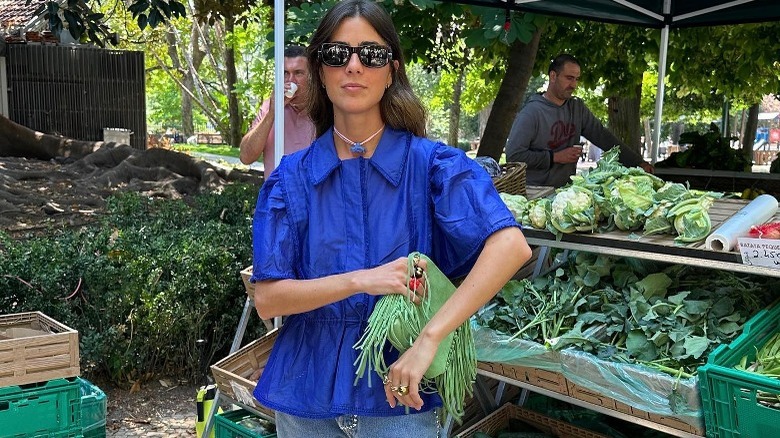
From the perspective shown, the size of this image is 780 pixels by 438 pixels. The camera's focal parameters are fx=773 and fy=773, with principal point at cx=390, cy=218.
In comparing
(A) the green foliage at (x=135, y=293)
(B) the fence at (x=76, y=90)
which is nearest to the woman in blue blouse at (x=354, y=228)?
(A) the green foliage at (x=135, y=293)

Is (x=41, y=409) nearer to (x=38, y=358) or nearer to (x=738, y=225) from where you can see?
(x=38, y=358)

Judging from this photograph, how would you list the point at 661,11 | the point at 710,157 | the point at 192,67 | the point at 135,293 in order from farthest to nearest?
the point at 192,67 < the point at 710,157 < the point at 661,11 < the point at 135,293

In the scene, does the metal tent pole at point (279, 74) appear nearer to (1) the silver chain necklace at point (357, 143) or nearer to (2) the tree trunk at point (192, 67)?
(1) the silver chain necklace at point (357, 143)

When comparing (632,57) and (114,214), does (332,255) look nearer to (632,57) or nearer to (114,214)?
(114,214)

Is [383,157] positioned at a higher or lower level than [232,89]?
lower

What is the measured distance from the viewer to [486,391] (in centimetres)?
400

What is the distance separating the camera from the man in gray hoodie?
5594 mm

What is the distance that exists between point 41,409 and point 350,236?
2.40 metres

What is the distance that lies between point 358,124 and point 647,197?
5.88ft

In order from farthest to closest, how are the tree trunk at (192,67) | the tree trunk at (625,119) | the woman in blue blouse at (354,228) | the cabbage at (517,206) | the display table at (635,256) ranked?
the tree trunk at (192,67), the tree trunk at (625,119), the cabbage at (517,206), the display table at (635,256), the woman in blue blouse at (354,228)

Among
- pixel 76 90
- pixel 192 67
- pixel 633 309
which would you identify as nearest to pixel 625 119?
pixel 633 309

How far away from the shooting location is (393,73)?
77.0 inches

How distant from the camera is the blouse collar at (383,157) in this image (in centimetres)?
187

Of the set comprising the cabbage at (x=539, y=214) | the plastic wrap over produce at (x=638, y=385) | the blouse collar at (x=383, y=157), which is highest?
the blouse collar at (x=383, y=157)
